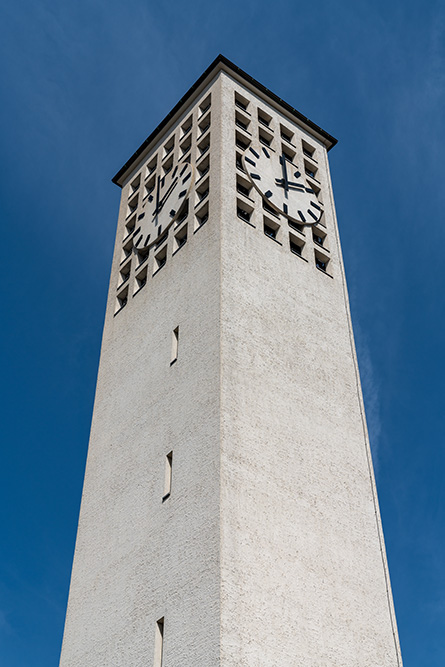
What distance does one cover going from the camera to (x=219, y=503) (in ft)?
59.8

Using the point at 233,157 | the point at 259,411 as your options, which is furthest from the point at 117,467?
the point at 233,157

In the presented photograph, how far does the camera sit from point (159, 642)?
18.0 meters

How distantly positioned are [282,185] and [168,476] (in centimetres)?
1366

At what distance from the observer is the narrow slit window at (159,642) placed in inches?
696

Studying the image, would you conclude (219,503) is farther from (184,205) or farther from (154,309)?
(184,205)

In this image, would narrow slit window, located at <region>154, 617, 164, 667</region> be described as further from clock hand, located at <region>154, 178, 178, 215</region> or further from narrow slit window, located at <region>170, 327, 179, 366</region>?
clock hand, located at <region>154, 178, 178, 215</region>

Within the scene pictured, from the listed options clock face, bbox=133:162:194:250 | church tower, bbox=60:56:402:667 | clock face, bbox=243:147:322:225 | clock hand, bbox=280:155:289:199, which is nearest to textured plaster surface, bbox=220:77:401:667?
church tower, bbox=60:56:402:667

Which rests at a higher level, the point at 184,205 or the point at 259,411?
the point at 184,205

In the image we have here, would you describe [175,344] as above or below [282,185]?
below

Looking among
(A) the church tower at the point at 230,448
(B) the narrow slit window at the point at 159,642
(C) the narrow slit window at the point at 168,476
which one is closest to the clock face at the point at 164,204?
(A) the church tower at the point at 230,448

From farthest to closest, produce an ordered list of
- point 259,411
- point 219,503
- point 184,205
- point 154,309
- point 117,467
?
point 184,205 < point 154,309 < point 117,467 < point 259,411 < point 219,503

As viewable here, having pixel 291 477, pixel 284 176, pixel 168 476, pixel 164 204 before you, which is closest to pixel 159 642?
pixel 168 476

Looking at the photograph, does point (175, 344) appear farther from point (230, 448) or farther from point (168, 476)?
point (230, 448)

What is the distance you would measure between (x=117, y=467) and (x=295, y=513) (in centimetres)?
579
